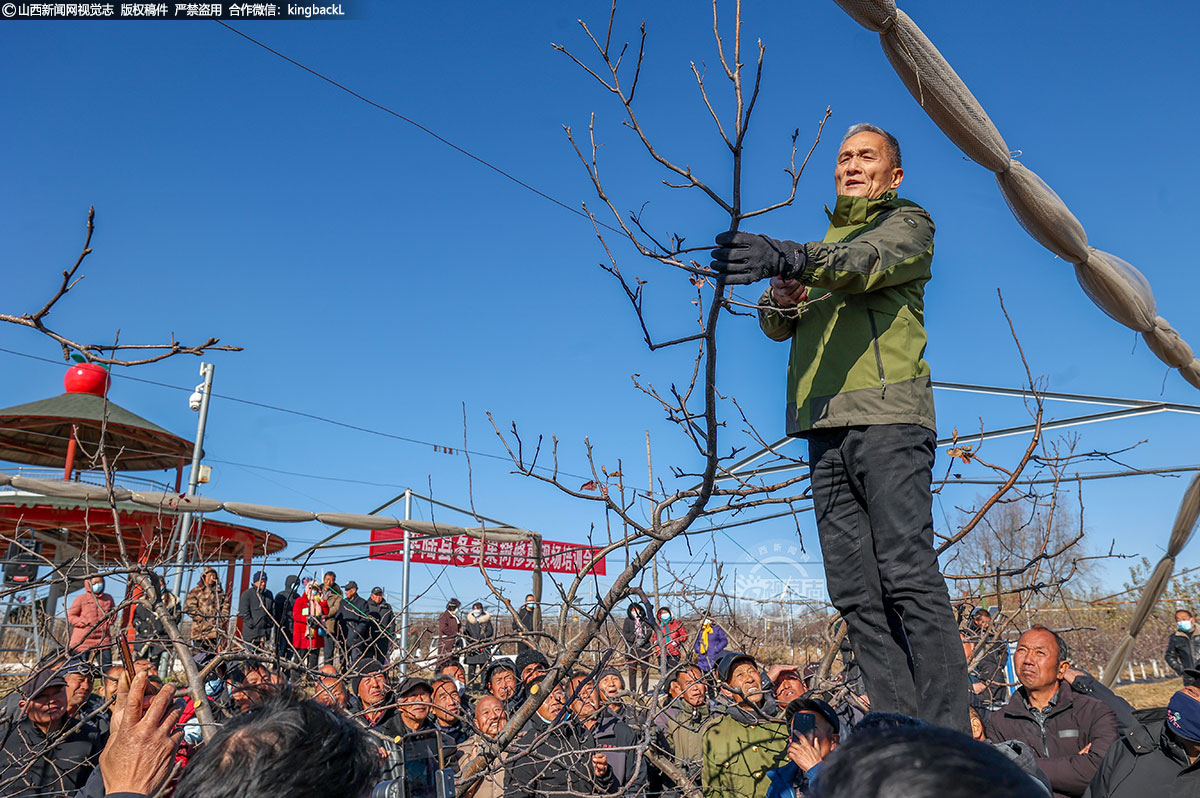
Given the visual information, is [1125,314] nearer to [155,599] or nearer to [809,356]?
[809,356]

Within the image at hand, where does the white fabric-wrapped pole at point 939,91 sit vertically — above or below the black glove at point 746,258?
above

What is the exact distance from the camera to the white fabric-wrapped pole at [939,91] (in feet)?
7.46

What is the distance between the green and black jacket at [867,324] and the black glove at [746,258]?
0.18 metres

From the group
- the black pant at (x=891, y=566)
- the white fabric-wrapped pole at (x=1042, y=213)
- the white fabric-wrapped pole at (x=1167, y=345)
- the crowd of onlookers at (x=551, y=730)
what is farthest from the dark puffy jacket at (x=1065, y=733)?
the black pant at (x=891, y=566)

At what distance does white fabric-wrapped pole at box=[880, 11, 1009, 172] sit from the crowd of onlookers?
1.80 meters

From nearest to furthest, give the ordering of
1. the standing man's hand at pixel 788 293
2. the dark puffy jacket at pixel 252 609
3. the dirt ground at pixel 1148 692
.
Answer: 1. the standing man's hand at pixel 788 293
2. the dark puffy jacket at pixel 252 609
3. the dirt ground at pixel 1148 692

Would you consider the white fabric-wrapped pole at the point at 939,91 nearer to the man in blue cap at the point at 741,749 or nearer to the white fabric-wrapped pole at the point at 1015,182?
the white fabric-wrapped pole at the point at 1015,182

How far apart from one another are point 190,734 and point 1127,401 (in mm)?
7361

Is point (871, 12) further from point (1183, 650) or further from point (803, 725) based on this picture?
point (1183, 650)

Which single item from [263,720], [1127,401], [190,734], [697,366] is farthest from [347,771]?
[1127,401]

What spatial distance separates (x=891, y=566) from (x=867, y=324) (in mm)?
647

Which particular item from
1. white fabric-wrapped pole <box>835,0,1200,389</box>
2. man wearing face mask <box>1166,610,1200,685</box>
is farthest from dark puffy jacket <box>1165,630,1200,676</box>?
white fabric-wrapped pole <box>835,0,1200,389</box>

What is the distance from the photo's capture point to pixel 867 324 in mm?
2154

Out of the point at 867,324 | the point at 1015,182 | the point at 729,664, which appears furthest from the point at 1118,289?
the point at 729,664
